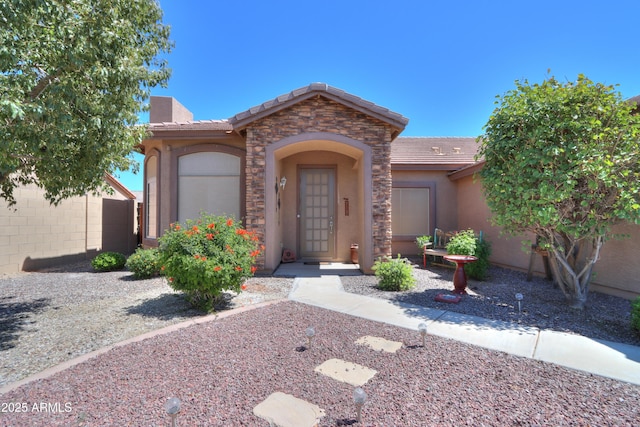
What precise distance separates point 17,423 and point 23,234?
9084 millimetres

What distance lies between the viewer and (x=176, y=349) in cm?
353

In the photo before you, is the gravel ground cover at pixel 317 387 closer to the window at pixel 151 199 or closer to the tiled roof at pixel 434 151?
the window at pixel 151 199

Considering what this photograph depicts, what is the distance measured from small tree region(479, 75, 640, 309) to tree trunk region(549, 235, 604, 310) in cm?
2

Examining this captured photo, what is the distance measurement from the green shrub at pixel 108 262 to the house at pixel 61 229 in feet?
6.66

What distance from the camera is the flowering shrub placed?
4.61m

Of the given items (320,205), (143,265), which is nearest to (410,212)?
(320,205)

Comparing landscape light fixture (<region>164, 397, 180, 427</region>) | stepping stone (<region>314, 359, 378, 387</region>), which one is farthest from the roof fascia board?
landscape light fixture (<region>164, 397, 180, 427</region>)

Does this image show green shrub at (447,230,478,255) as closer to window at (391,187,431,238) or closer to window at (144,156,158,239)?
window at (391,187,431,238)

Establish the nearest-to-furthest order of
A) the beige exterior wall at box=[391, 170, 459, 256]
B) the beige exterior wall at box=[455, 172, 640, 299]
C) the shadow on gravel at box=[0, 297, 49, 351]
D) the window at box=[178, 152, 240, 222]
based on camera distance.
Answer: the shadow on gravel at box=[0, 297, 49, 351] → the beige exterior wall at box=[455, 172, 640, 299] → the window at box=[178, 152, 240, 222] → the beige exterior wall at box=[391, 170, 459, 256]

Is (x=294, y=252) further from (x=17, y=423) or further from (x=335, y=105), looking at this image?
(x=17, y=423)

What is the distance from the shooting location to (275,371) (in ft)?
10.1

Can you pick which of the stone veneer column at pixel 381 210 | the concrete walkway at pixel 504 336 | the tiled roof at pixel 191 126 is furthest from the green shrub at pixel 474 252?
the tiled roof at pixel 191 126

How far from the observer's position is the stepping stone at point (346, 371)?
116 inches

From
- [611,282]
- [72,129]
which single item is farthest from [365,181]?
[72,129]
